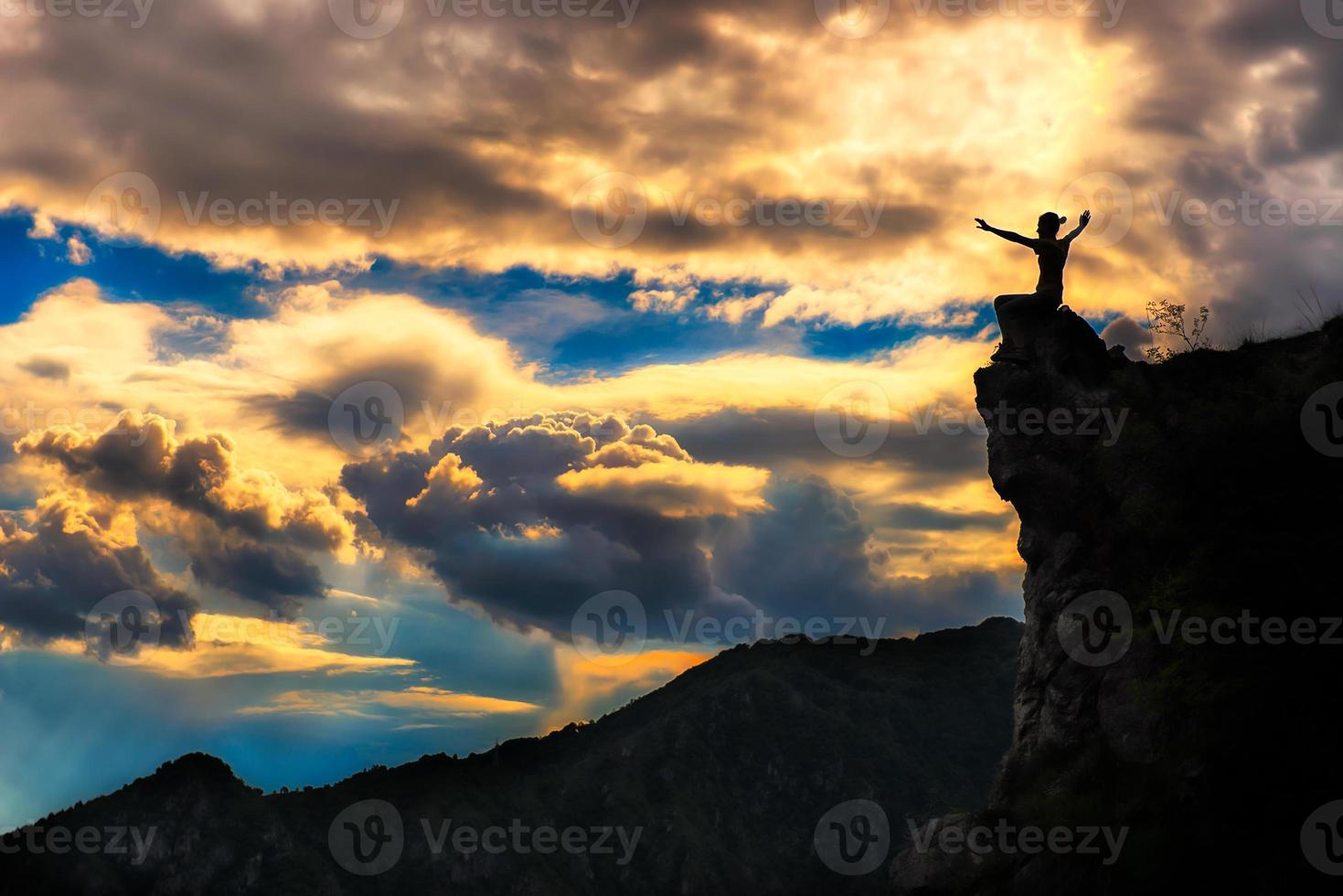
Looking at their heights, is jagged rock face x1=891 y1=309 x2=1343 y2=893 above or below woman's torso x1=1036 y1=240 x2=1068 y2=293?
below

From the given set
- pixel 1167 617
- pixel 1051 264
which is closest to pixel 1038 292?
pixel 1051 264

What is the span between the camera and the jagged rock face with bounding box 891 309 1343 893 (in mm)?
33812

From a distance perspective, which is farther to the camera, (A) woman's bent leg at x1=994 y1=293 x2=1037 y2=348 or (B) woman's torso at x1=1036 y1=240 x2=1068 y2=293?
(A) woman's bent leg at x1=994 y1=293 x2=1037 y2=348

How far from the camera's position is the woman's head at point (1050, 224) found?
183 feet

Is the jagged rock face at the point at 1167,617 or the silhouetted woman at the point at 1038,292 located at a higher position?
the silhouetted woman at the point at 1038,292

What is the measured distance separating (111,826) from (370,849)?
3862cm

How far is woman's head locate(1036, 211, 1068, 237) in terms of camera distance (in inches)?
2197

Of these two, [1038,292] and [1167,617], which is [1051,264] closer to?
[1038,292]

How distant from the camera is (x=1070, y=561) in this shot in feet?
181

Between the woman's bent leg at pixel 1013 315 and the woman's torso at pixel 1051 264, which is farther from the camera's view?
the woman's bent leg at pixel 1013 315

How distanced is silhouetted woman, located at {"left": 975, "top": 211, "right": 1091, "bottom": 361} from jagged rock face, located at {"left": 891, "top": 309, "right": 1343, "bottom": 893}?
983 mm

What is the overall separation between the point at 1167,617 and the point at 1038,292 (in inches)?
764

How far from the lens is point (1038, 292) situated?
58.2 m

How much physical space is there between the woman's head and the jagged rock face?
15.9ft
